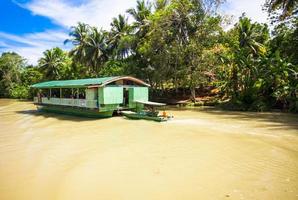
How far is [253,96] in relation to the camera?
2222cm

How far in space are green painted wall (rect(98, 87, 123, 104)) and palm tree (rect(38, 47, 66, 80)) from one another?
27.4 meters

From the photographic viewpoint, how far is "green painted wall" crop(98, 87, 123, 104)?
1764cm

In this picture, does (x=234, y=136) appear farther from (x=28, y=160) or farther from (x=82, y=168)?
(x=28, y=160)

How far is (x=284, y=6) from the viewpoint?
20.9 meters

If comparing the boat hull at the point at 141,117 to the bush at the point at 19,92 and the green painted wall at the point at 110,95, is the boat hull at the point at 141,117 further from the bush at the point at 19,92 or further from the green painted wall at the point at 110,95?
the bush at the point at 19,92

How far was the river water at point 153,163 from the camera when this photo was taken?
245 inches

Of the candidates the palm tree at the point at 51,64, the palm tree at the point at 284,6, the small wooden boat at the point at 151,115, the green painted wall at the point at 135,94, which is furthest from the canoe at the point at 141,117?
the palm tree at the point at 51,64

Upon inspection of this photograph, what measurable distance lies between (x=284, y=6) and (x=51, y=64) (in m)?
33.0

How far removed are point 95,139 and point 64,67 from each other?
33626 millimetres

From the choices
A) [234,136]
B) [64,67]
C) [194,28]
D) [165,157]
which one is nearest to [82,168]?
[165,157]

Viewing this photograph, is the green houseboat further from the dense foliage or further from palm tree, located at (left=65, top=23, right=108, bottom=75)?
palm tree, located at (left=65, top=23, right=108, bottom=75)

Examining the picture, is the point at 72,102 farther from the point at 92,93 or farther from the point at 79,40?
the point at 79,40

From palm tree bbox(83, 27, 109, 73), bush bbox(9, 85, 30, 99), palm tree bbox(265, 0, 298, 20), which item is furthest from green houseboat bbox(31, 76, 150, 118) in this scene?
bush bbox(9, 85, 30, 99)

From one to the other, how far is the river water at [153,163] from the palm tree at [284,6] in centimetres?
1059
